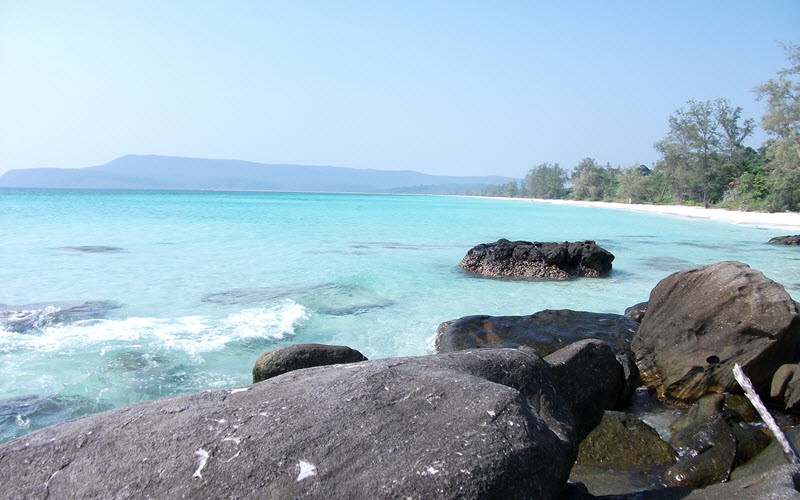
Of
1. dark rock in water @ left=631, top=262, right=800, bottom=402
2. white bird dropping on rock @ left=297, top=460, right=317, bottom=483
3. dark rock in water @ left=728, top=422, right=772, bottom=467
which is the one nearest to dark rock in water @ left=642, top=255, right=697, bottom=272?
dark rock in water @ left=631, top=262, right=800, bottom=402

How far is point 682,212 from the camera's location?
59281mm

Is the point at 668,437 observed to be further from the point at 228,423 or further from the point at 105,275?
the point at 105,275

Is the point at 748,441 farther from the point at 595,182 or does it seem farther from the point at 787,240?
the point at 595,182

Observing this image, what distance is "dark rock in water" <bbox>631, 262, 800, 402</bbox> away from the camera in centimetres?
681

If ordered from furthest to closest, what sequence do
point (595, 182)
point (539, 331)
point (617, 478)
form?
1. point (595, 182)
2. point (539, 331)
3. point (617, 478)

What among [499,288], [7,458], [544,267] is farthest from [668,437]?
[544,267]

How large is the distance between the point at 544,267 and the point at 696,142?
60.3 meters

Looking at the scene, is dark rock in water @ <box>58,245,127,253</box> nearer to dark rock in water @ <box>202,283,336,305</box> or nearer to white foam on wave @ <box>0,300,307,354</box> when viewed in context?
dark rock in water @ <box>202,283,336,305</box>

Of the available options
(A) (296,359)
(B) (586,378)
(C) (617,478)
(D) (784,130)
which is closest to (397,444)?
(B) (586,378)

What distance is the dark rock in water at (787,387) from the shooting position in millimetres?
6367

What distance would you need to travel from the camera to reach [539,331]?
30.8 feet

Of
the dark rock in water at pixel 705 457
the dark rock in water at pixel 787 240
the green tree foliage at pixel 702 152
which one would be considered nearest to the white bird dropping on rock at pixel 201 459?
the dark rock in water at pixel 705 457

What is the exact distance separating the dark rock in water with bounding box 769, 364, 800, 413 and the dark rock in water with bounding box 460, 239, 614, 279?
1058cm

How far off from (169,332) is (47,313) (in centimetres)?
323
